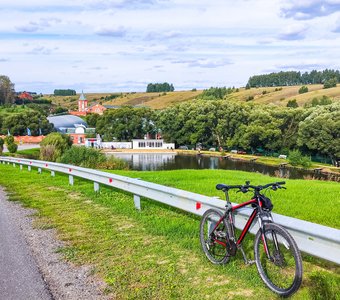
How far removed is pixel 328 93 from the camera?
400ft

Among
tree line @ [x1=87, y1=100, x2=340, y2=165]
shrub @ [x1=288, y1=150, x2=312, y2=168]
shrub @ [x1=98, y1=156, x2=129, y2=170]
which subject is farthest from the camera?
tree line @ [x1=87, y1=100, x2=340, y2=165]

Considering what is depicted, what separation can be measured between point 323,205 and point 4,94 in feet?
519

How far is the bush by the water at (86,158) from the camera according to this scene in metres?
24.7

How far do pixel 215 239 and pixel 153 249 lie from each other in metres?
1.10

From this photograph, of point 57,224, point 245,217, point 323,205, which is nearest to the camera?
point 245,217

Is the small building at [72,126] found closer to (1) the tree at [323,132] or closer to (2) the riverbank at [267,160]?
(2) the riverbank at [267,160]

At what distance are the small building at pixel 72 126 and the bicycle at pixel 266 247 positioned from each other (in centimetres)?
8807

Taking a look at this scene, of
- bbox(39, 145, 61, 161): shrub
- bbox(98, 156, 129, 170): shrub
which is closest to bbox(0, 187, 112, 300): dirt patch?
bbox(98, 156, 129, 170): shrub

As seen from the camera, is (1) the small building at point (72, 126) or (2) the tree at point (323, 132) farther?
(1) the small building at point (72, 126)

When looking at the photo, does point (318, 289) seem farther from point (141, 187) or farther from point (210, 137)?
point (210, 137)

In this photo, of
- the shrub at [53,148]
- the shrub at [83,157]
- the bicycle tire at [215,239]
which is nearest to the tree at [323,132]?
the shrub at [53,148]

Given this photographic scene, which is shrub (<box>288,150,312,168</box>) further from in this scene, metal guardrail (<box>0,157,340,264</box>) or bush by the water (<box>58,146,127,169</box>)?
metal guardrail (<box>0,157,340,264</box>)

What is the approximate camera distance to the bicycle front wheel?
13.4 feet

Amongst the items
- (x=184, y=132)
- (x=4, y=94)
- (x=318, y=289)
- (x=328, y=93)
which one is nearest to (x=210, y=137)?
(x=184, y=132)
